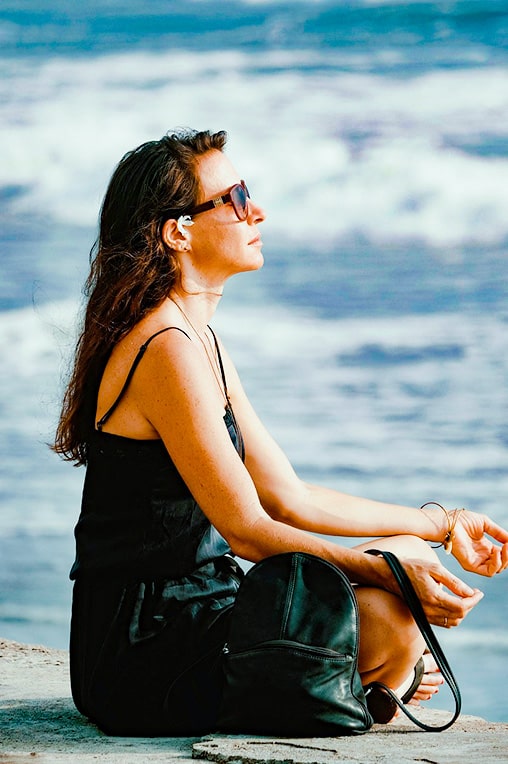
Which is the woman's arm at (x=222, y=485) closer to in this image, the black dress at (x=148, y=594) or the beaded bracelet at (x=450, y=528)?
the black dress at (x=148, y=594)

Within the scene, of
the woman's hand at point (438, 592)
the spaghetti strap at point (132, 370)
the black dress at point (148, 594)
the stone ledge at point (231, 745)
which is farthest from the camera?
the spaghetti strap at point (132, 370)

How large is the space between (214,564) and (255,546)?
0.25m

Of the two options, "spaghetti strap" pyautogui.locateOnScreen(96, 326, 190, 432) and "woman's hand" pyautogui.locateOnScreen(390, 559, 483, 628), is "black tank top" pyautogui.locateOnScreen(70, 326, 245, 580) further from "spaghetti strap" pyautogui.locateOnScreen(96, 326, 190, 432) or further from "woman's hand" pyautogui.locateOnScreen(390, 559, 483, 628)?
"woman's hand" pyautogui.locateOnScreen(390, 559, 483, 628)

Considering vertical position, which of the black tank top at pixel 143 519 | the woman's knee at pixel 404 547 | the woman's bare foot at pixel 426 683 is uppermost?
the black tank top at pixel 143 519

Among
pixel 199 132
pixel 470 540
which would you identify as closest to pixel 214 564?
pixel 470 540

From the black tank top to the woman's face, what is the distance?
426 mm

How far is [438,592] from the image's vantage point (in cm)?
269

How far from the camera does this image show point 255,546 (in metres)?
2.80

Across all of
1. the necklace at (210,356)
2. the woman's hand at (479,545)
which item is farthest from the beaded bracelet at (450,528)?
the necklace at (210,356)

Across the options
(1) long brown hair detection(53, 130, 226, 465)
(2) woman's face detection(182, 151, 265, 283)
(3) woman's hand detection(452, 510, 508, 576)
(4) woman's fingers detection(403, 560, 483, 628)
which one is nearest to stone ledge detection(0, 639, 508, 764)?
(4) woman's fingers detection(403, 560, 483, 628)

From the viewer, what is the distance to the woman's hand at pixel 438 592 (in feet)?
8.84

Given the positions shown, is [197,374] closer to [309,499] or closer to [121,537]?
[121,537]

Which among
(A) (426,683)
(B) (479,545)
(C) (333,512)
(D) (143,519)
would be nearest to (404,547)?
(A) (426,683)

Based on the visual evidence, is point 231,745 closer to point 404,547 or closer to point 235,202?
point 404,547
